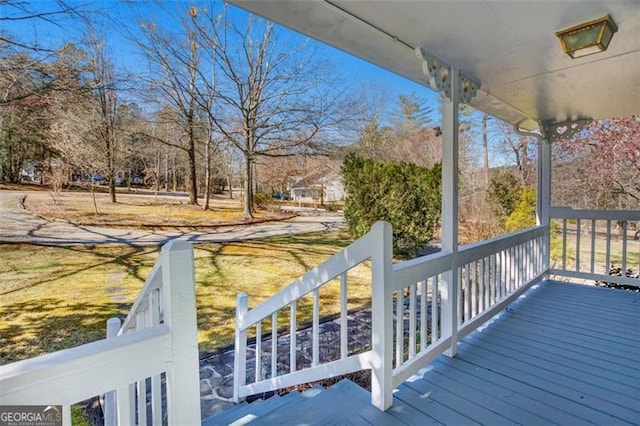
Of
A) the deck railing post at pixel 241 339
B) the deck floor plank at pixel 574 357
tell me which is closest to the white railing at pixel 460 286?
the deck floor plank at pixel 574 357

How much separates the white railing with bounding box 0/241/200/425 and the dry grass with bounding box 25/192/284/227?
518cm

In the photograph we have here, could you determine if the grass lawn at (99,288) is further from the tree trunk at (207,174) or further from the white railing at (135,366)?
the white railing at (135,366)

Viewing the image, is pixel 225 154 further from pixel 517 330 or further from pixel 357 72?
pixel 517 330

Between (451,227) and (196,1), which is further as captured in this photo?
(196,1)

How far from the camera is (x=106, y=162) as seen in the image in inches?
206

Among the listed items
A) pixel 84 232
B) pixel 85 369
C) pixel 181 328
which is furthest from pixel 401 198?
pixel 85 369

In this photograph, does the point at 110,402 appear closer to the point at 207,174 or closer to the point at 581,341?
the point at 581,341

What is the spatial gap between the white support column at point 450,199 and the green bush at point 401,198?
4459mm

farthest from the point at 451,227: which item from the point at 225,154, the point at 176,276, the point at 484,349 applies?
the point at 225,154

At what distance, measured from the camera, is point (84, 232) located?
16.8 feet

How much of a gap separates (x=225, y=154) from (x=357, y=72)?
4.22 metres

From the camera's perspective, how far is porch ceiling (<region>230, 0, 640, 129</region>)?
59.7 inches

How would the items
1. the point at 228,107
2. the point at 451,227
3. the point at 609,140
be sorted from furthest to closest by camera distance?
the point at 228,107 → the point at 609,140 → the point at 451,227

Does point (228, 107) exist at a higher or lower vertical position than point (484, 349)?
higher
